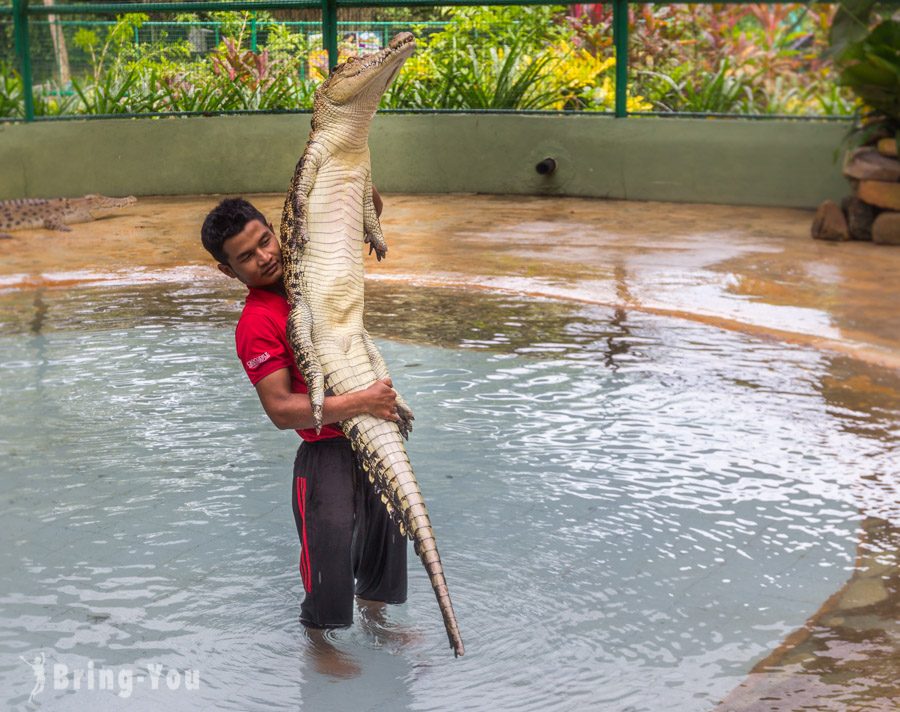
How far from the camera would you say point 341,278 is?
281 cm

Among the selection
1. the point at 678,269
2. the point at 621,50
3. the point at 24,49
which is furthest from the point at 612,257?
the point at 24,49

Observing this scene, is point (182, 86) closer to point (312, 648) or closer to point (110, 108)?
point (110, 108)

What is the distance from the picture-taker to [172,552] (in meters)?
3.76

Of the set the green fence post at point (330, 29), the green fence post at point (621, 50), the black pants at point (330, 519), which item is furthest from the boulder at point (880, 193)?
the black pants at point (330, 519)

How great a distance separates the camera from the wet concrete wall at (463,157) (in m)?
10.4

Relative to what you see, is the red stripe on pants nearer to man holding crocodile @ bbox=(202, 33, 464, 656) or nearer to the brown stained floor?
man holding crocodile @ bbox=(202, 33, 464, 656)

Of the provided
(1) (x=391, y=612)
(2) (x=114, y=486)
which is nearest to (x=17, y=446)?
(2) (x=114, y=486)

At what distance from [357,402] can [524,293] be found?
4.61 metres

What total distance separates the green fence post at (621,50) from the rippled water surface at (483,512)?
497cm

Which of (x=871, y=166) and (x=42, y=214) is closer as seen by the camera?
(x=871, y=166)

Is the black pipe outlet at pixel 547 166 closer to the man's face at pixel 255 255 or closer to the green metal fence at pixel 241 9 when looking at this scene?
the green metal fence at pixel 241 9

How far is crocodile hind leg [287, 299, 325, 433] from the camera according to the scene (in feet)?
8.72

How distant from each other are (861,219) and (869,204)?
0.43ft

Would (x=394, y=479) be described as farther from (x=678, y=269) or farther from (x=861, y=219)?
(x=861, y=219)
